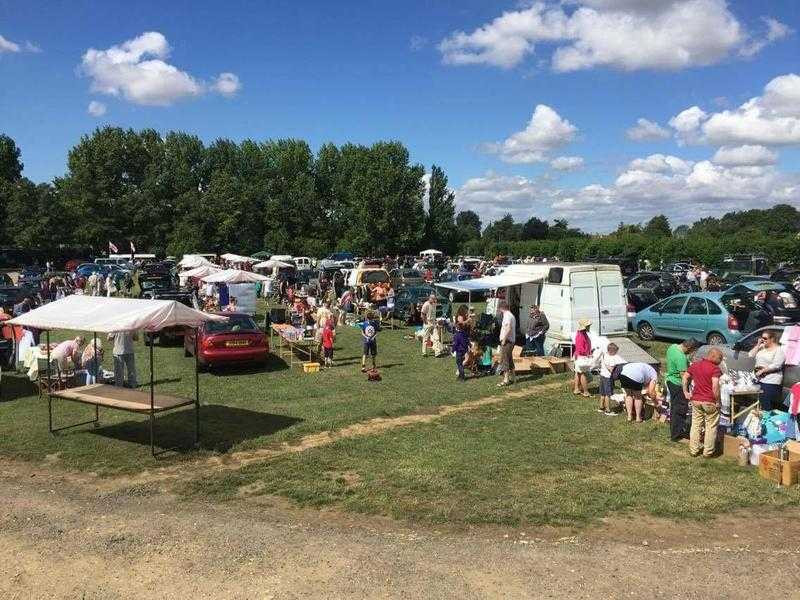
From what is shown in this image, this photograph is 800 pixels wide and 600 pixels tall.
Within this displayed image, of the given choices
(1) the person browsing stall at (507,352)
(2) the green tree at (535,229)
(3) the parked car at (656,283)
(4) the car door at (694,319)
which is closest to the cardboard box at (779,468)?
(1) the person browsing stall at (507,352)

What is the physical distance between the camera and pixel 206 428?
419 inches

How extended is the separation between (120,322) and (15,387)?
21.0 feet

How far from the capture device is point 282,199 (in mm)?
74938

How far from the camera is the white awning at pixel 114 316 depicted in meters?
9.32

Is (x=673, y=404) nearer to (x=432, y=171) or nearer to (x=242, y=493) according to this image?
(x=242, y=493)

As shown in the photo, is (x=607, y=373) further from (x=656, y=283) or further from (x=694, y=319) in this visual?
(x=656, y=283)

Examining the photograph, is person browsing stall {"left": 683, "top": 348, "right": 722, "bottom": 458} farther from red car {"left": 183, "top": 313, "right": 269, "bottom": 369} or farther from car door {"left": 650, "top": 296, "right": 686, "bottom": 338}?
car door {"left": 650, "top": 296, "right": 686, "bottom": 338}

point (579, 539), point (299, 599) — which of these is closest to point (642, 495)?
point (579, 539)

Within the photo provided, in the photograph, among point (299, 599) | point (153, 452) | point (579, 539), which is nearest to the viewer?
point (299, 599)

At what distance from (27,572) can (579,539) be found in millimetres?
5065

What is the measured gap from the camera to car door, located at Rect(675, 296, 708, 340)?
17484 mm

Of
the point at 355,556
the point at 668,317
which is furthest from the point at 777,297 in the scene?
the point at 355,556

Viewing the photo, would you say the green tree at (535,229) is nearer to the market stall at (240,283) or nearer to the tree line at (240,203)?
the tree line at (240,203)

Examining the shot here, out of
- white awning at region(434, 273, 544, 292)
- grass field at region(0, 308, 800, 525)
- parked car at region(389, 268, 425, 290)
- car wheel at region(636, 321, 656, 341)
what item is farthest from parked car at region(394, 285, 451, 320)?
grass field at region(0, 308, 800, 525)
